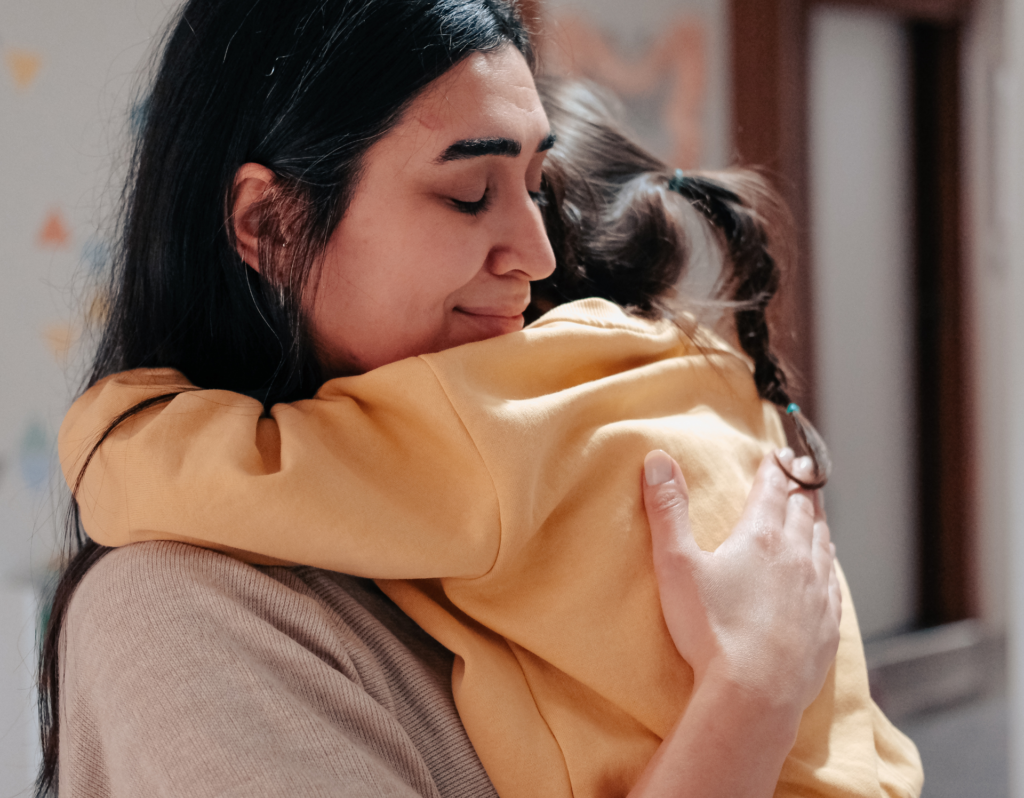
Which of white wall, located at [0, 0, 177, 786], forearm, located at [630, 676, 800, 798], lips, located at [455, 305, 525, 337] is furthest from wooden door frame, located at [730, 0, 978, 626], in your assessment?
forearm, located at [630, 676, 800, 798]

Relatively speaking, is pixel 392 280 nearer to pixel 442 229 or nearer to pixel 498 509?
pixel 442 229

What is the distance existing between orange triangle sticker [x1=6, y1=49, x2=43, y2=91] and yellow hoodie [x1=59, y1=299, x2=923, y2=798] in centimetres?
124

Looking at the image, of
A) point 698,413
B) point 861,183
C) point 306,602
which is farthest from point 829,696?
point 861,183

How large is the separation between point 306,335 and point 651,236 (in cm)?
52

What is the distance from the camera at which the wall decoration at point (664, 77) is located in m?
2.68

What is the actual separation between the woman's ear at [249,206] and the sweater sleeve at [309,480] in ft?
0.53

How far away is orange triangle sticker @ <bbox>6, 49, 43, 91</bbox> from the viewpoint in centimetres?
177

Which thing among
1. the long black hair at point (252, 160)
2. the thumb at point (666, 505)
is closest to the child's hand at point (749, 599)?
the thumb at point (666, 505)

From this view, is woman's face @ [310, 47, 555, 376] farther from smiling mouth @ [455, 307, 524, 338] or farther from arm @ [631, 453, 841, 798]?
arm @ [631, 453, 841, 798]

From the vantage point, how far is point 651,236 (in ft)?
3.98

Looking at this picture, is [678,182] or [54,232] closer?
[678,182]

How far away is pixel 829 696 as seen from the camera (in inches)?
37.6

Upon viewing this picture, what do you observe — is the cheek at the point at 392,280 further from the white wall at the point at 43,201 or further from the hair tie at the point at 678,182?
the white wall at the point at 43,201

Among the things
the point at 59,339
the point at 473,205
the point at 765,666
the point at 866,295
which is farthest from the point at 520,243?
the point at 866,295
